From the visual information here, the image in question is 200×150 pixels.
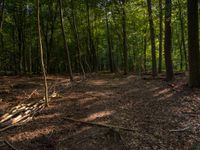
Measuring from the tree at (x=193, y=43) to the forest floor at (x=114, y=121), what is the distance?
0.63m

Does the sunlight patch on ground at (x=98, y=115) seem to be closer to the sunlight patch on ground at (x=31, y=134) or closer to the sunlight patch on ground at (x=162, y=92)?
the sunlight patch on ground at (x=31, y=134)

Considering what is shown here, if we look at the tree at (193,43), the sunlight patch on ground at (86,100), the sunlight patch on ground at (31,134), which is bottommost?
the sunlight patch on ground at (31,134)

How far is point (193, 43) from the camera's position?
44.2 feet

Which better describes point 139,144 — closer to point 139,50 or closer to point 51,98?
point 51,98

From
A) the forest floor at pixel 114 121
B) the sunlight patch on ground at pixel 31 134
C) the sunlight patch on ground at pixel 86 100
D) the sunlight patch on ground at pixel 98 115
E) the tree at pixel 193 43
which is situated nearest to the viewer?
the forest floor at pixel 114 121

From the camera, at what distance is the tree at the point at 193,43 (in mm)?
13172

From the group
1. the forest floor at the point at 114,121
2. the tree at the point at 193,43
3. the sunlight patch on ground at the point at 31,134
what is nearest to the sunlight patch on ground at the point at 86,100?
the forest floor at the point at 114,121

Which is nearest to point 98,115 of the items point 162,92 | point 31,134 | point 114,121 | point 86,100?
point 114,121

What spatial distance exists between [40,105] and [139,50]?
31897 millimetres

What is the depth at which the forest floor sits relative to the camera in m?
7.65

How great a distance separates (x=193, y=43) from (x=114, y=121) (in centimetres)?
660

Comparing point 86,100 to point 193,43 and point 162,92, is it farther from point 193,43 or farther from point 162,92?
point 193,43

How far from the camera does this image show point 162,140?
26.1 feet

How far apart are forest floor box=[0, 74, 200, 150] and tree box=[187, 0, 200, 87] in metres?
0.63
